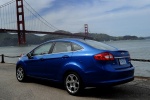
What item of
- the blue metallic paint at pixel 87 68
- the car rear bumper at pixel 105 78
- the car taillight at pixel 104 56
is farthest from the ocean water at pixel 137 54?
the car taillight at pixel 104 56

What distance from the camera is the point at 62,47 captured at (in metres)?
6.99

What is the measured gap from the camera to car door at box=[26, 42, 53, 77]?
24.6 feet

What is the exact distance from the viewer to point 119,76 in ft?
19.7

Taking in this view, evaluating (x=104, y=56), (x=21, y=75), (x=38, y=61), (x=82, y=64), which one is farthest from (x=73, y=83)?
(x=21, y=75)

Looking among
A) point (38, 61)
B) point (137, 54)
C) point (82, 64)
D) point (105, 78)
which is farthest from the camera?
point (137, 54)

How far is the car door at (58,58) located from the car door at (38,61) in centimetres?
28

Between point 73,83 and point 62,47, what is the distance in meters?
1.13

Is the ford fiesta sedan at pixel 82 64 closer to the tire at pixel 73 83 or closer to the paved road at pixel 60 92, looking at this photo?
the tire at pixel 73 83

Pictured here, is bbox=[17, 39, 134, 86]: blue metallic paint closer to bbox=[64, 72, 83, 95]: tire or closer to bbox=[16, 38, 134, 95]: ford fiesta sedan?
bbox=[16, 38, 134, 95]: ford fiesta sedan

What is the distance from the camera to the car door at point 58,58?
21.9ft

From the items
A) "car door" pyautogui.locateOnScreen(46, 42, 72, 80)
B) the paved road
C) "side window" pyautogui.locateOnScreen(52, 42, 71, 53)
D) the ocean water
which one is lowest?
the ocean water

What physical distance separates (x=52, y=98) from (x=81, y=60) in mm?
1173

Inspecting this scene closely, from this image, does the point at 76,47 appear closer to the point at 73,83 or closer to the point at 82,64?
the point at 82,64

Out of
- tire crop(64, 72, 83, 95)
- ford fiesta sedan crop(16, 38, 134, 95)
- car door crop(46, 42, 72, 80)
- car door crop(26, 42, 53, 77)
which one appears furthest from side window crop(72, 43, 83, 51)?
car door crop(26, 42, 53, 77)
